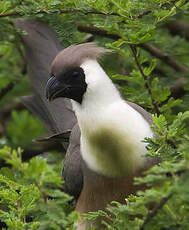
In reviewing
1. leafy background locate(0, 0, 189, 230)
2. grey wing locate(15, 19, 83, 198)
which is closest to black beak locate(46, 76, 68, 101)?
leafy background locate(0, 0, 189, 230)

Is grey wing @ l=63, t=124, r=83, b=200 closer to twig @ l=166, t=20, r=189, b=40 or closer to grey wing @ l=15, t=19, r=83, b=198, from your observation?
grey wing @ l=15, t=19, r=83, b=198

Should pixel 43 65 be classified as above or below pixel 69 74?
below

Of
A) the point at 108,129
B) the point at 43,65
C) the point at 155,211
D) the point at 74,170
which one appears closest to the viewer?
the point at 155,211

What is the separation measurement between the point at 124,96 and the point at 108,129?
1.72ft

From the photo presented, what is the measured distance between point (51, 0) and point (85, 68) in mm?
388

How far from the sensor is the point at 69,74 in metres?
2.60

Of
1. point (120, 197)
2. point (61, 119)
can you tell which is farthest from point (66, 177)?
point (61, 119)

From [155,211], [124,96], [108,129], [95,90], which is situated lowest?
[124,96]

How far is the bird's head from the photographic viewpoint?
2584mm

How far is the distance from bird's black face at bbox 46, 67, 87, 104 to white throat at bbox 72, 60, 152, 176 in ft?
0.09

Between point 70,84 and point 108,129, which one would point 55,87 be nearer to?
point 70,84

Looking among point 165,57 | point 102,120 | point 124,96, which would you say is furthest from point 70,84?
point 165,57

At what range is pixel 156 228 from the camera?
1.68m

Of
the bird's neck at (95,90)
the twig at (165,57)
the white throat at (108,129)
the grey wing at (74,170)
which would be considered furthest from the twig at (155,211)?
the twig at (165,57)
